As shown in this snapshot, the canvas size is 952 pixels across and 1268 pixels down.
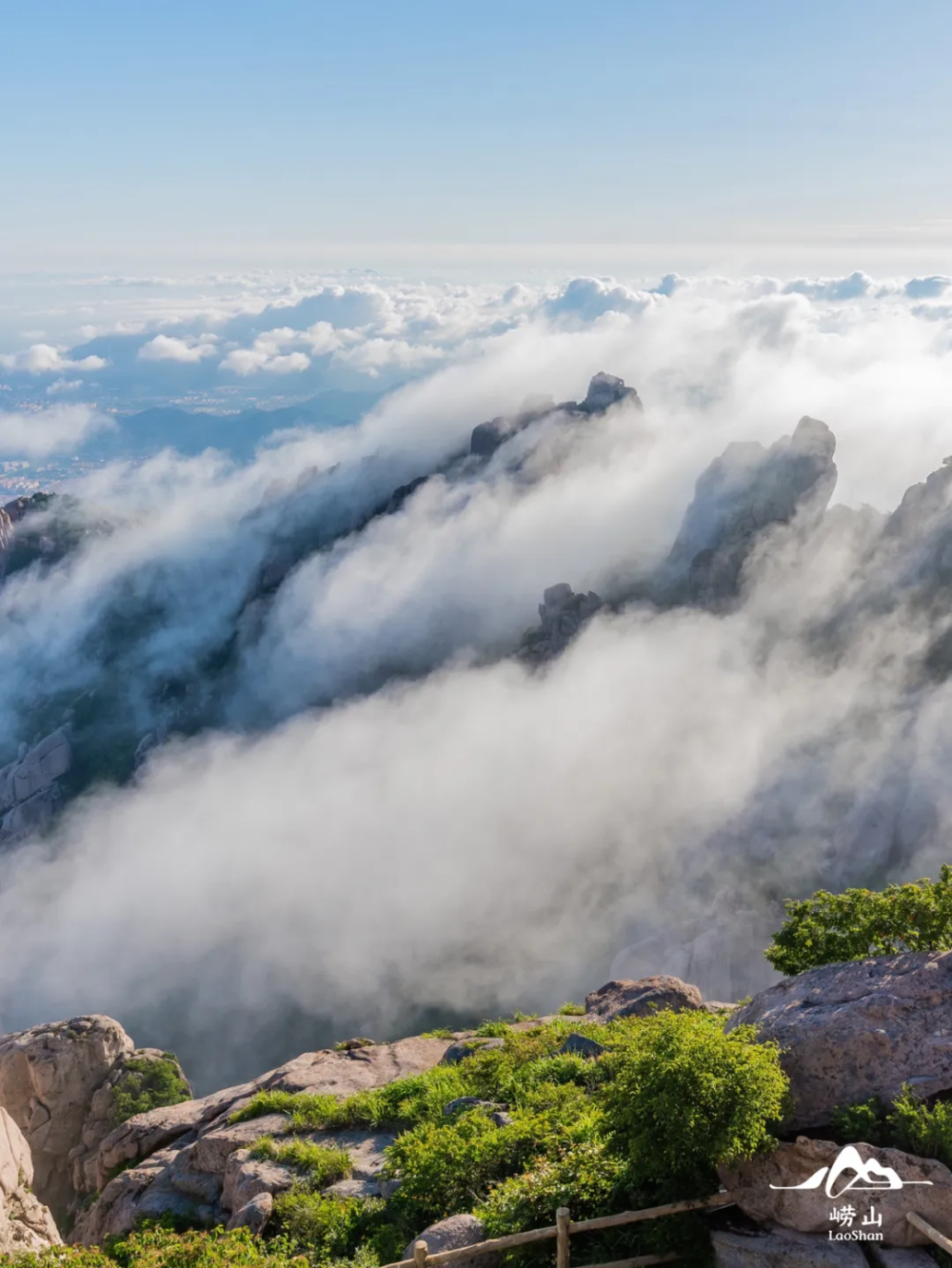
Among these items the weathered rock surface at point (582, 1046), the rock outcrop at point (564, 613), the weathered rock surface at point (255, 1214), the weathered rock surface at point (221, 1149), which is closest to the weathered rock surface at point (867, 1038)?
the weathered rock surface at point (582, 1046)

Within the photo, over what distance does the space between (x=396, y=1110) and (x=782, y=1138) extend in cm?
1398

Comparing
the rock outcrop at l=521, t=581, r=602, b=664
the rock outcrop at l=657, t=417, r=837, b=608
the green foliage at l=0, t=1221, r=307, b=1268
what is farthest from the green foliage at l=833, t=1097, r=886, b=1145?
the rock outcrop at l=521, t=581, r=602, b=664

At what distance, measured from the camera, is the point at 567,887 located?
133 m

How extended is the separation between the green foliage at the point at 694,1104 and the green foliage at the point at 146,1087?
39.3 meters

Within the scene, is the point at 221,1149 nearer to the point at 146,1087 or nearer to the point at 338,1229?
the point at 338,1229

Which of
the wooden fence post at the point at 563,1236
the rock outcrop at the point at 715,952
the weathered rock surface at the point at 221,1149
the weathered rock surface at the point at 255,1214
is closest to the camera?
the wooden fence post at the point at 563,1236

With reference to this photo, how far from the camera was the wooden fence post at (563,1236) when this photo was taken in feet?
52.2

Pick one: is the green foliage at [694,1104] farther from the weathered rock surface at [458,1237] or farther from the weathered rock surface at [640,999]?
the weathered rock surface at [640,999]

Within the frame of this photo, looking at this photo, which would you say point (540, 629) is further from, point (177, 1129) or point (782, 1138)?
point (782, 1138)

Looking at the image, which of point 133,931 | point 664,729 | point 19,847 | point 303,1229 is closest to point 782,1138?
point 303,1229

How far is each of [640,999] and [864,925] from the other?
1483 cm

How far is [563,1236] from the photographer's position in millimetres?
15977

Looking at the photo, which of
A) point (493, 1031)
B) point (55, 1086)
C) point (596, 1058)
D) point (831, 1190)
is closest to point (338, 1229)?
point (596, 1058)

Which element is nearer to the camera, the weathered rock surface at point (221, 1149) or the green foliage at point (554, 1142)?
the green foliage at point (554, 1142)
